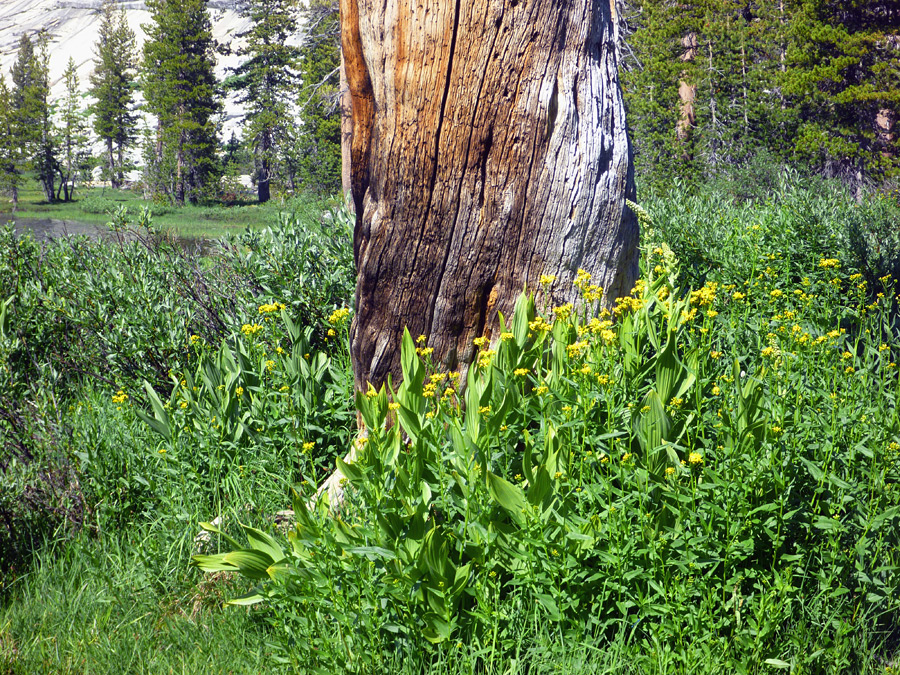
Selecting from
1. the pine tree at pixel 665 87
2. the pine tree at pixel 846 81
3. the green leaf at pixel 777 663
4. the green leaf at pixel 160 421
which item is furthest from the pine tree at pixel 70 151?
the green leaf at pixel 777 663

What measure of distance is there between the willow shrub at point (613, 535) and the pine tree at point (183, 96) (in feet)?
120

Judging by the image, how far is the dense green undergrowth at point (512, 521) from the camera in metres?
2.15

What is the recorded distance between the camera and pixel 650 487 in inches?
88.0

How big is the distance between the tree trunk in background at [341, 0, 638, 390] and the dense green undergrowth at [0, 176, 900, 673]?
212 millimetres

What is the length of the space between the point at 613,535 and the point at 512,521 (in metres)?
0.46

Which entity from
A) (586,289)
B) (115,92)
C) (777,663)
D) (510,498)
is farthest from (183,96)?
(777,663)

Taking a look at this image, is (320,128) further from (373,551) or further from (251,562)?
(373,551)

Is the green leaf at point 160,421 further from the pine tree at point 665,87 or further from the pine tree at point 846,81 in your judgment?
the pine tree at point 665,87

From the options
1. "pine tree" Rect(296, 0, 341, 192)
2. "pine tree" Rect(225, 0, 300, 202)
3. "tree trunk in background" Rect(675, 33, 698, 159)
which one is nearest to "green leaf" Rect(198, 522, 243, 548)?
"tree trunk in background" Rect(675, 33, 698, 159)

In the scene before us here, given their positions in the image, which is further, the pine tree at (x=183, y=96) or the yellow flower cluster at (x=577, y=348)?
the pine tree at (x=183, y=96)

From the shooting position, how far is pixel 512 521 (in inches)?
98.0

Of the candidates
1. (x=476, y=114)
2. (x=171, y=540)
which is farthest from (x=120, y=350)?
(x=476, y=114)

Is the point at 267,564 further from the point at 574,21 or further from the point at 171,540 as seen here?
the point at 574,21

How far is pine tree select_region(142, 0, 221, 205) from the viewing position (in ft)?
115
